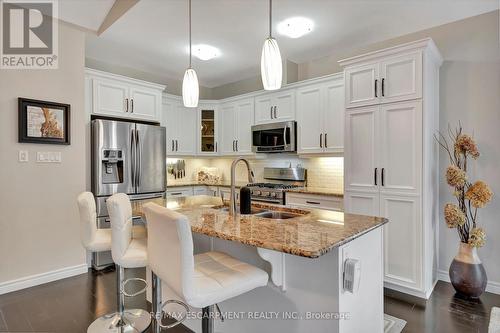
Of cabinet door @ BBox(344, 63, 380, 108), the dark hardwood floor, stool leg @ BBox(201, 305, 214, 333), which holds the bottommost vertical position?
the dark hardwood floor

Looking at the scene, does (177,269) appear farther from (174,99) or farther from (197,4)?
(174,99)

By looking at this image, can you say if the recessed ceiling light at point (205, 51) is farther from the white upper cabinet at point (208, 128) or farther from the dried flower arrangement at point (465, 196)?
the dried flower arrangement at point (465, 196)

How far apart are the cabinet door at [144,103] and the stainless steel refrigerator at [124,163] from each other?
1.03 ft

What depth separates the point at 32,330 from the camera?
7.26 feet

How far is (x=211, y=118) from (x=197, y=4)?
8.36 ft

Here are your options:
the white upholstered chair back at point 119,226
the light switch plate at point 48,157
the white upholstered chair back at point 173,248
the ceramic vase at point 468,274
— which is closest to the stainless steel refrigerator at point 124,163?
the light switch plate at point 48,157

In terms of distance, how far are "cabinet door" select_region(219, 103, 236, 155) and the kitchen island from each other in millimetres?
3090

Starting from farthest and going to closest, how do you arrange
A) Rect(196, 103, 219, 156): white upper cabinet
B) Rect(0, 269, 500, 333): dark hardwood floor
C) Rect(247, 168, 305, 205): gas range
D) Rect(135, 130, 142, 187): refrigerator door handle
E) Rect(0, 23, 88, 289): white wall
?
Rect(196, 103, 219, 156): white upper cabinet
Rect(247, 168, 305, 205): gas range
Rect(135, 130, 142, 187): refrigerator door handle
Rect(0, 23, 88, 289): white wall
Rect(0, 269, 500, 333): dark hardwood floor

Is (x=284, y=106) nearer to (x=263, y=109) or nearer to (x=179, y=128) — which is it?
(x=263, y=109)

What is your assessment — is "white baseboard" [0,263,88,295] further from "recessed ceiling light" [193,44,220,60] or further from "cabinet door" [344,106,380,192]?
"cabinet door" [344,106,380,192]

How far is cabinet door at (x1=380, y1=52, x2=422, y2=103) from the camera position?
2703mm

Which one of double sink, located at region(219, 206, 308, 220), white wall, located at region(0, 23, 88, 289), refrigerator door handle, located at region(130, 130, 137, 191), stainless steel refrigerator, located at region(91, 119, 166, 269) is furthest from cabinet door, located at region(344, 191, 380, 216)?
white wall, located at region(0, 23, 88, 289)

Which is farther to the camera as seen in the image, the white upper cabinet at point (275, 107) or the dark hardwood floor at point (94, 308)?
the white upper cabinet at point (275, 107)

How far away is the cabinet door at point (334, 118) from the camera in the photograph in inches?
145
